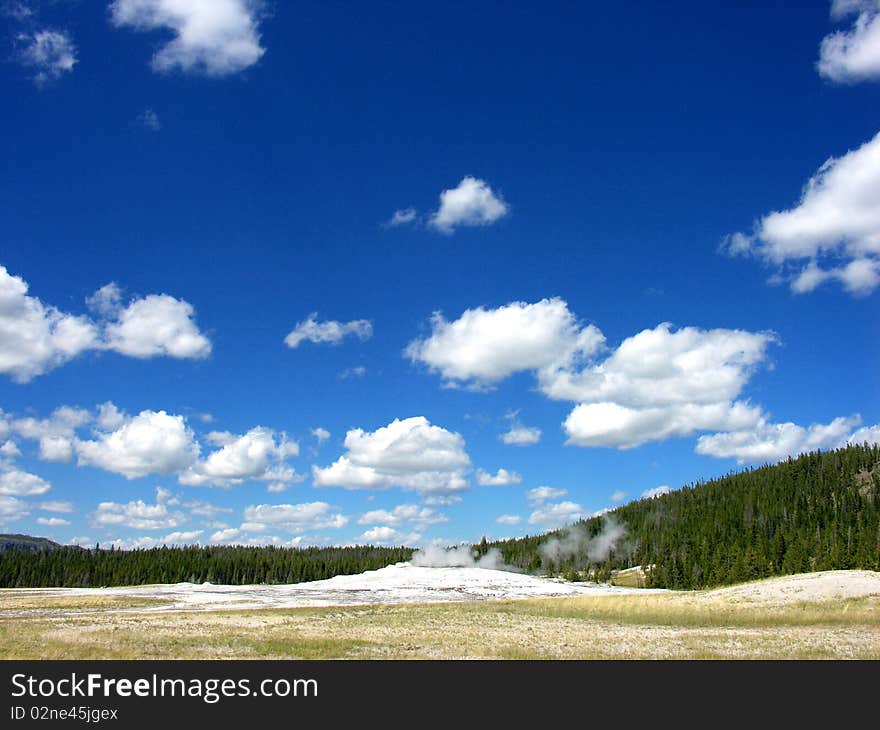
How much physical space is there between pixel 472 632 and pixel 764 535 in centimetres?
13275

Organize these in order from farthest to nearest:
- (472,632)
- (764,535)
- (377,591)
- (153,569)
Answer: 1. (153,569)
2. (764,535)
3. (377,591)
4. (472,632)

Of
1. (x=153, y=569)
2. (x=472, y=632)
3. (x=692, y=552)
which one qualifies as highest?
(x=472, y=632)

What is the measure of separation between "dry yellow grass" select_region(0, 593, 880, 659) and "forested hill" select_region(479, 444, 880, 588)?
74.3 m

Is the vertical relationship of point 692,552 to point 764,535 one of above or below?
below

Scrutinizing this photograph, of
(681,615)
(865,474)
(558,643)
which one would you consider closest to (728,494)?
(865,474)

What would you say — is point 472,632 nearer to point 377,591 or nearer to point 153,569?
point 377,591

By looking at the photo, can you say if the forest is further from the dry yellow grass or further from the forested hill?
the dry yellow grass

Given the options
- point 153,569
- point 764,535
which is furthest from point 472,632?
point 153,569

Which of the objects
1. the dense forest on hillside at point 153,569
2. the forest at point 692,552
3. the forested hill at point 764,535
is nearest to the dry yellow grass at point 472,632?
the forested hill at point 764,535

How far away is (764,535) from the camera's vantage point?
5822 inches

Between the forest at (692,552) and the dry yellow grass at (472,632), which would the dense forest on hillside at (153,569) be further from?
the dry yellow grass at (472,632)
